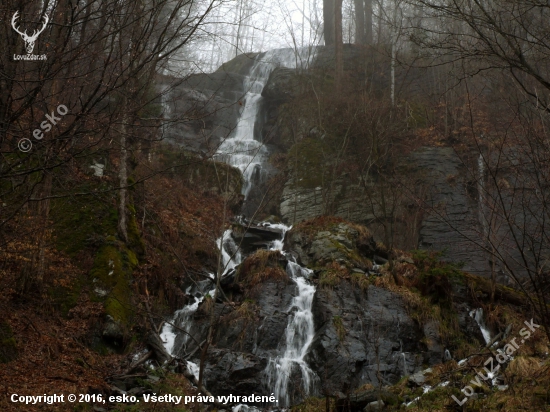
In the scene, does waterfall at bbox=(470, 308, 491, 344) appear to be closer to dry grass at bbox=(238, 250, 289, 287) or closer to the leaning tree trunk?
dry grass at bbox=(238, 250, 289, 287)

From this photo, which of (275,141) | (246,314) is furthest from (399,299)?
(275,141)

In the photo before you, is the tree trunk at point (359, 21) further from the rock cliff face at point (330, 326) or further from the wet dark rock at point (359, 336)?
the wet dark rock at point (359, 336)

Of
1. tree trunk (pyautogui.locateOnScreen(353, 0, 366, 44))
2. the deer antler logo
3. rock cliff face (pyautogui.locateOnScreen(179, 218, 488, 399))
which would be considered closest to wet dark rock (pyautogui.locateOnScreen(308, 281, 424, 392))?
rock cliff face (pyautogui.locateOnScreen(179, 218, 488, 399))

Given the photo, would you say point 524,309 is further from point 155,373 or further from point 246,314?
point 155,373

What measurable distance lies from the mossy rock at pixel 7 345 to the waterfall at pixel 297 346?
427 centimetres

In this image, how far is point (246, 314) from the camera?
10.3 m

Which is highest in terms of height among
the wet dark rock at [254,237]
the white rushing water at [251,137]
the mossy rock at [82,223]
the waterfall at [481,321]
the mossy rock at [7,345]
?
the white rushing water at [251,137]

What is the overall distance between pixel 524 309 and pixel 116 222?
9.44 m

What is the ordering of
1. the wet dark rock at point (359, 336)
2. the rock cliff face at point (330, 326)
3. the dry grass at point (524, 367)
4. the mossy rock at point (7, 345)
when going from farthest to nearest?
the wet dark rock at point (359, 336)
the rock cliff face at point (330, 326)
the dry grass at point (524, 367)
the mossy rock at point (7, 345)

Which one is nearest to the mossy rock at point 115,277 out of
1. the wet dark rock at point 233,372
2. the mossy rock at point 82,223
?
the mossy rock at point 82,223

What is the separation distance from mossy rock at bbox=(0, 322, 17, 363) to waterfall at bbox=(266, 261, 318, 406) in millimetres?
4273

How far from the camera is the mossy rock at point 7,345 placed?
6.78 metres

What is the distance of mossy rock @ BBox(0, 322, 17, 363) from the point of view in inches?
267

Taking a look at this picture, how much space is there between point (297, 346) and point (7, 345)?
531 centimetres
